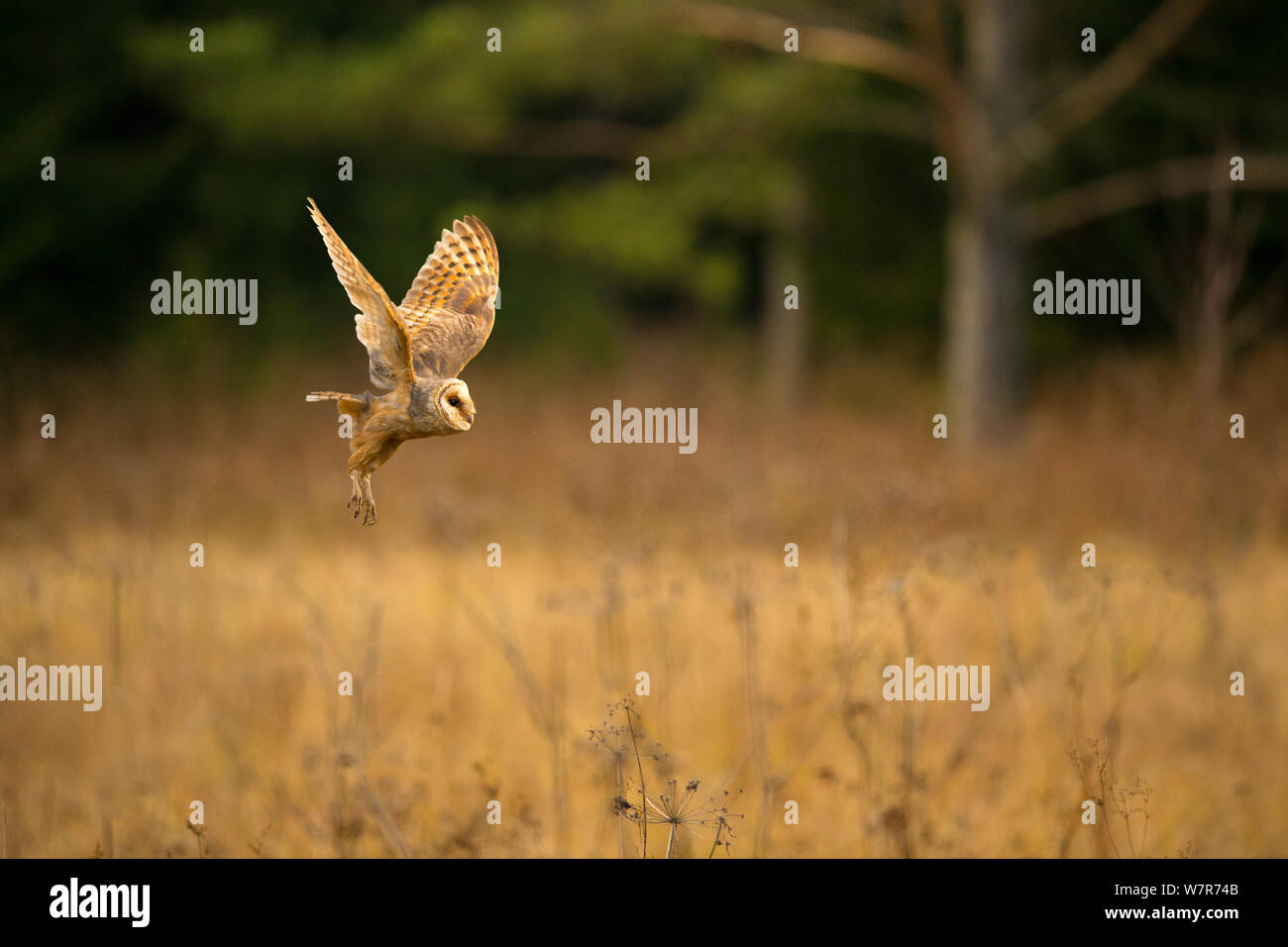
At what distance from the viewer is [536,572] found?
6941 mm

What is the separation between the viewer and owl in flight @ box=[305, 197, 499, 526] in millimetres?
976

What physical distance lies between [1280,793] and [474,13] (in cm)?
823

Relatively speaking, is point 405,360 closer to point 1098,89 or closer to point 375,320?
point 375,320

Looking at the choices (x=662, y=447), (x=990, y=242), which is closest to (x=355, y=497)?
(x=662, y=447)

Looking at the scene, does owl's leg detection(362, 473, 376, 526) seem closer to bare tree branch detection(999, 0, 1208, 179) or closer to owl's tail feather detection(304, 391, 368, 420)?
owl's tail feather detection(304, 391, 368, 420)

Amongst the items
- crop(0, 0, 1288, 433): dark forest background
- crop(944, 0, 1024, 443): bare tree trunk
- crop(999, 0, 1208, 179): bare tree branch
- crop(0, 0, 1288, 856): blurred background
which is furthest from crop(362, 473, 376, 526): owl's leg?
crop(999, 0, 1208, 179): bare tree branch

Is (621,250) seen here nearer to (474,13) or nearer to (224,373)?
(474,13)

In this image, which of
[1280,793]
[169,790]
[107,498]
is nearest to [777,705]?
[1280,793]

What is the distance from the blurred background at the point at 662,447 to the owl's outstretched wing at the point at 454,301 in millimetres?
64

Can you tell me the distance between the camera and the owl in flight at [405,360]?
3.20 ft

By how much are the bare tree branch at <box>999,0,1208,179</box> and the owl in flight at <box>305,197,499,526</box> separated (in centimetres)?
964

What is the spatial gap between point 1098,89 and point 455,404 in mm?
10249

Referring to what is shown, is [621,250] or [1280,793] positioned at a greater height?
[621,250]

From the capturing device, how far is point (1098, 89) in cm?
996
